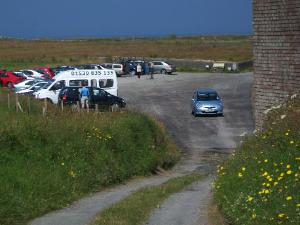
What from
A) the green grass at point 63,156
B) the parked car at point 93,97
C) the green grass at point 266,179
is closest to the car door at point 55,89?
the parked car at point 93,97

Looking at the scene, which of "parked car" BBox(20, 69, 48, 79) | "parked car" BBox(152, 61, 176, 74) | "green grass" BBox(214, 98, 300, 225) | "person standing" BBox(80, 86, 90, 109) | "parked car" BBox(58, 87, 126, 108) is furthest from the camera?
"parked car" BBox(152, 61, 176, 74)

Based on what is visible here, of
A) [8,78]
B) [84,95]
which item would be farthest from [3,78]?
[84,95]

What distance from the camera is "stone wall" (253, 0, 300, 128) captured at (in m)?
16.2

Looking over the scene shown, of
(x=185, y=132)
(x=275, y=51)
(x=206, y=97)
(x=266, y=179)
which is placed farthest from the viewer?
(x=206, y=97)

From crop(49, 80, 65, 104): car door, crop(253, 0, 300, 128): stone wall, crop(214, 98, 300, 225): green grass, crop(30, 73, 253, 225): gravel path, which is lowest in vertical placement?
crop(30, 73, 253, 225): gravel path

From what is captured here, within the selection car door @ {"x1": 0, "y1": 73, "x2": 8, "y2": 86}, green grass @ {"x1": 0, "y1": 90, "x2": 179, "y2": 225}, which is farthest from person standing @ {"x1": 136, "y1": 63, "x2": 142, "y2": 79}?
green grass @ {"x1": 0, "y1": 90, "x2": 179, "y2": 225}

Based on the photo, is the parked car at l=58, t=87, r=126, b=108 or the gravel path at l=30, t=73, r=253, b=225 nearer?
the gravel path at l=30, t=73, r=253, b=225

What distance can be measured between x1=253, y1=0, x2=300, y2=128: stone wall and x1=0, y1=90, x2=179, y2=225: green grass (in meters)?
5.25

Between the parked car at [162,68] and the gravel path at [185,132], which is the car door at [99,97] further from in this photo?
the parked car at [162,68]

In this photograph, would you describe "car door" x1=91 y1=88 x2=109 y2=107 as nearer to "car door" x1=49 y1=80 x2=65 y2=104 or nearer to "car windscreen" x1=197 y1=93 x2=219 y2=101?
"car door" x1=49 y1=80 x2=65 y2=104

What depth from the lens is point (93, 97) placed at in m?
37.1

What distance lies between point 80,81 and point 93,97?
3.73 m

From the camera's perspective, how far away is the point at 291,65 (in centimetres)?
1634

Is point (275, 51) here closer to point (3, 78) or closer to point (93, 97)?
point (93, 97)
